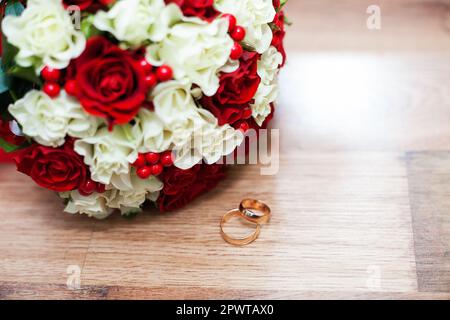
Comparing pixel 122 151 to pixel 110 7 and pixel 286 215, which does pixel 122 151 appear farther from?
pixel 286 215

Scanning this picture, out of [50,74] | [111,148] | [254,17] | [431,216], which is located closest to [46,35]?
[50,74]

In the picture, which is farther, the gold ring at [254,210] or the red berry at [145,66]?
the gold ring at [254,210]

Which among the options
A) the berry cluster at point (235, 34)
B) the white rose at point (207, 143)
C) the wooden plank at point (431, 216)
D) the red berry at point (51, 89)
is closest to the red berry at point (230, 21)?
the berry cluster at point (235, 34)

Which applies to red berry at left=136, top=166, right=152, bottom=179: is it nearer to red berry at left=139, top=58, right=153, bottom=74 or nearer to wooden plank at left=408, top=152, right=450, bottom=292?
red berry at left=139, top=58, right=153, bottom=74

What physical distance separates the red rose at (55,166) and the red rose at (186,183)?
0.11 metres

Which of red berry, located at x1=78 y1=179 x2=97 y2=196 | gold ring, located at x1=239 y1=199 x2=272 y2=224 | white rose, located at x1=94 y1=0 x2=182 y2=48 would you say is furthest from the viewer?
gold ring, located at x1=239 y1=199 x2=272 y2=224

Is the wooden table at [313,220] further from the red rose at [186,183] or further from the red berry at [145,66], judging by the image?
the red berry at [145,66]

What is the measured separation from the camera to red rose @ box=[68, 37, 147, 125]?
26.2 inches

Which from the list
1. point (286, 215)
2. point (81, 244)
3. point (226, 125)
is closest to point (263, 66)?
point (226, 125)

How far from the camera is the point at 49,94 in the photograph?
0.68 m

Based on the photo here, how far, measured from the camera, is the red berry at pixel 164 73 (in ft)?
2.23

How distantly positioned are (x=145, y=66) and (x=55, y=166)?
0.57 ft

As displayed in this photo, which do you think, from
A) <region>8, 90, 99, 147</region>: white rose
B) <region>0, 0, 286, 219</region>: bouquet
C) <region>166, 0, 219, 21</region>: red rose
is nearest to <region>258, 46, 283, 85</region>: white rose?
<region>0, 0, 286, 219</region>: bouquet
